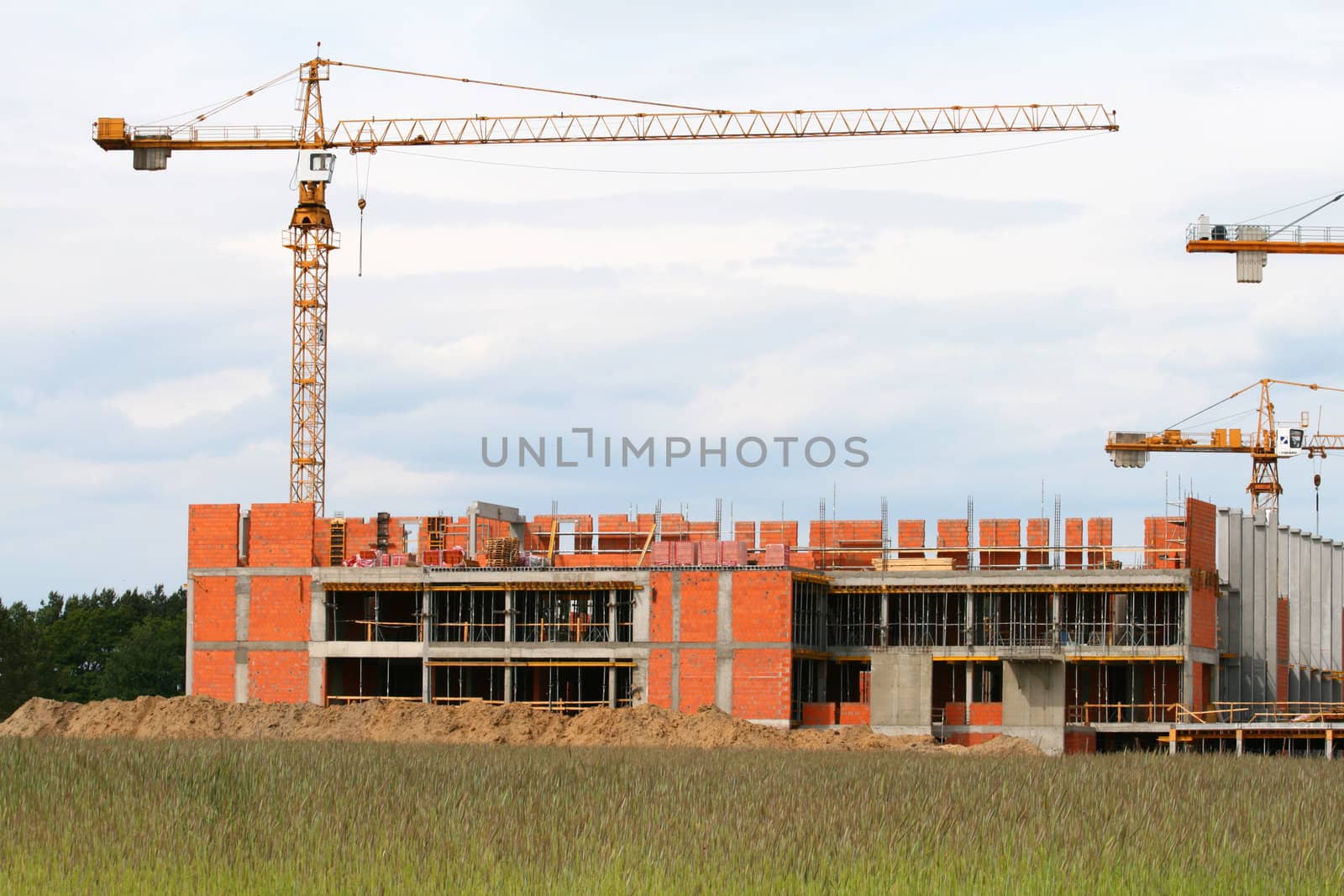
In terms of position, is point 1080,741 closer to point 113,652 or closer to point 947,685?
point 947,685

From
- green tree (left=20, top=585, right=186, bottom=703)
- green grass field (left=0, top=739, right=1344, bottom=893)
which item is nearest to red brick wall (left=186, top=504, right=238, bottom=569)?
green grass field (left=0, top=739, right=1344, bottom=893)

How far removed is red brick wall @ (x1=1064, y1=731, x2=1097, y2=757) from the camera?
182 ft

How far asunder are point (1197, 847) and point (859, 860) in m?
4.74

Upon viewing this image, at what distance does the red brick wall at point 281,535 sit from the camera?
61.9m

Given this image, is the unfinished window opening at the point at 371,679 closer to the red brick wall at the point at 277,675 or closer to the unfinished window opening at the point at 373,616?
the unfinished window opening at the point at 373,616

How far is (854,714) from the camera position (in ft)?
188

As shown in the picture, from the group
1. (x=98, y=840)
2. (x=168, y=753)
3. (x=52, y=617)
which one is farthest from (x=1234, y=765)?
(x=52, y=617)

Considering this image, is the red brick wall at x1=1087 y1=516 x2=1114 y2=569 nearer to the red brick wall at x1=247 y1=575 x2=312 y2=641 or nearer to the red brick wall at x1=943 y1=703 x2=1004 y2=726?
the red brick wall at x1=943 y1=703 x2=1004 y2=726

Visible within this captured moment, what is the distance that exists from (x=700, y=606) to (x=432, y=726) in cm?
908

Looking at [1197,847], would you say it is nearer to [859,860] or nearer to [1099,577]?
[859,860]

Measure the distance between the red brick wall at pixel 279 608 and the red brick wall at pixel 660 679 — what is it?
11.7 meters

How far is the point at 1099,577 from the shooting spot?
58.2m

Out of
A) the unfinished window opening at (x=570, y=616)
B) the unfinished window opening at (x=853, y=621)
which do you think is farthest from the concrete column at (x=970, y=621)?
the unfinished window opening at (x=570, y=616)

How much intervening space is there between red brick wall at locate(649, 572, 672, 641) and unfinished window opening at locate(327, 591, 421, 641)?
26.1 ft
